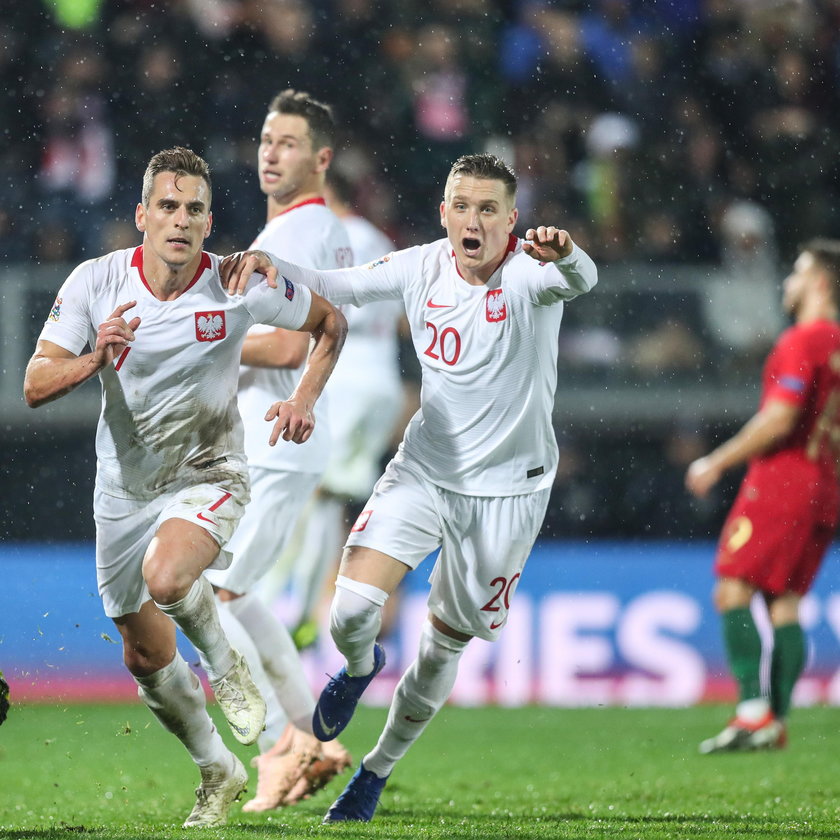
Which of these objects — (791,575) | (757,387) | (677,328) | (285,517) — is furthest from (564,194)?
(285,517)

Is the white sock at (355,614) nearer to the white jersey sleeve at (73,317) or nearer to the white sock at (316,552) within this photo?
the white jersey sleeve at (73,317)

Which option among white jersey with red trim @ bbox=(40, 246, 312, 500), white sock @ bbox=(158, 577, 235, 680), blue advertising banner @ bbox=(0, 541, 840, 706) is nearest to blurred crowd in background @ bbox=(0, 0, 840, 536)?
blue advertising banner @ bbox=(0, 541, 840, 706)

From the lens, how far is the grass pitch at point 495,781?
533cm

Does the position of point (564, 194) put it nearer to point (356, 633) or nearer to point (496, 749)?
point (496, 749)

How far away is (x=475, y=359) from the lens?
212 inches

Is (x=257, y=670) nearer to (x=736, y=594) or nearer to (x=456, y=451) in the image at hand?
(x=456, y=451)

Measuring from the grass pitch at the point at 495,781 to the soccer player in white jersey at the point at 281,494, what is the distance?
226 mm

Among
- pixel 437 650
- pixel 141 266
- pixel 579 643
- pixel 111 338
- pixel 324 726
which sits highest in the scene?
pixel 141 266

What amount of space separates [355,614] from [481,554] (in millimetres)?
534

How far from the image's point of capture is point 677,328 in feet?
35.9

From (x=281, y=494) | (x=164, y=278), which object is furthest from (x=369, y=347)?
(x=164, y=278)

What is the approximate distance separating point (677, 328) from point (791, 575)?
10.8ft

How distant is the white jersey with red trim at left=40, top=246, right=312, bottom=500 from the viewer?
199 inches

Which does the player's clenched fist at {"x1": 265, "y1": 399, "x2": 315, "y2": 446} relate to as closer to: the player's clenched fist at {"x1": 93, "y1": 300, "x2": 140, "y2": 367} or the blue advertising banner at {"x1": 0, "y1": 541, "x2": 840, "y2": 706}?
the player's clenched fist at {"x1": 93, "y1": 300, "x2": 140, "y2": 367}
